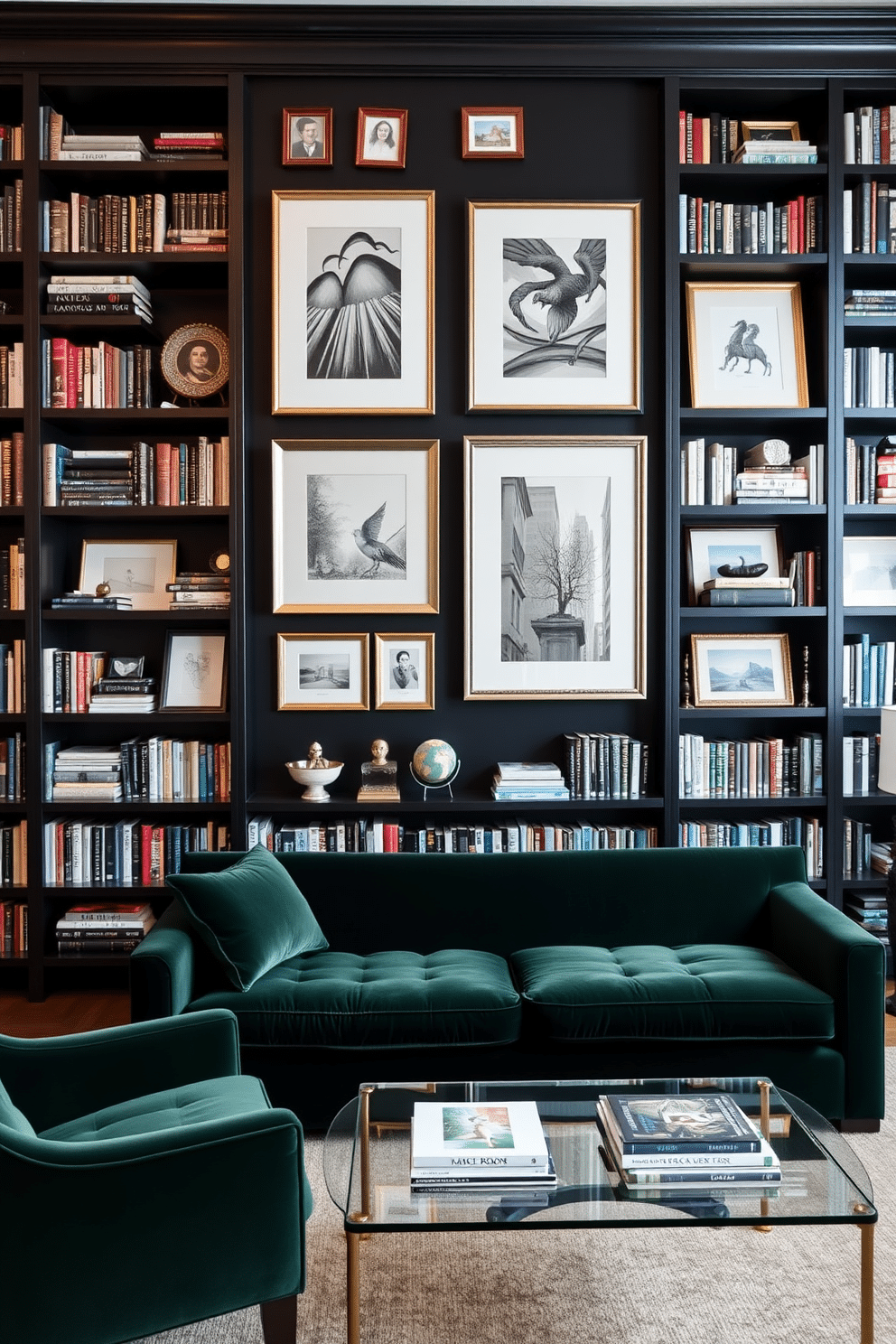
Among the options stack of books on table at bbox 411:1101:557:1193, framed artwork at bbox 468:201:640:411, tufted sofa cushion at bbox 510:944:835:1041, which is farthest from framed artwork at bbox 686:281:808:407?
stack of books on table at bbox 411:1101:557:1193

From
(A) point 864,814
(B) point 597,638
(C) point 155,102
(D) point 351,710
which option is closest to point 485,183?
(C) point 155,102

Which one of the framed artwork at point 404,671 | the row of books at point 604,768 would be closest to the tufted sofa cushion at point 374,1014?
the row of books at point 604,768

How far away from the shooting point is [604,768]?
159 inches

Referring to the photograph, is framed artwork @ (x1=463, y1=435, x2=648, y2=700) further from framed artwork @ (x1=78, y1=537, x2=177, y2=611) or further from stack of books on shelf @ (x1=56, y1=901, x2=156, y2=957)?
stack of books on shelf @ (x1=56, y1=901, x2=156, y2=957)

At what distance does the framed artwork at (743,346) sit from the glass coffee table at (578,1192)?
2.79 m

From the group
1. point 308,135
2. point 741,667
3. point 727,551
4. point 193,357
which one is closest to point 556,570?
point 727,551

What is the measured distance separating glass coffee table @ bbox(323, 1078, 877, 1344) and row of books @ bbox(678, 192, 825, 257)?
3.15 meters

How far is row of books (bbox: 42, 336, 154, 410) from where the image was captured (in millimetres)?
3963

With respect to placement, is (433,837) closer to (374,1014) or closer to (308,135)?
(374,1014)

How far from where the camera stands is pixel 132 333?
13.7ft

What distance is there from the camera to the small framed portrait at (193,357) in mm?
4105

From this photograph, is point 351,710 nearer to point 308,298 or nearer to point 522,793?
point 522,793

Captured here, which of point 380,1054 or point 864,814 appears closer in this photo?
point 380,1054

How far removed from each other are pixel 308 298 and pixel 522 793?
2050mm
